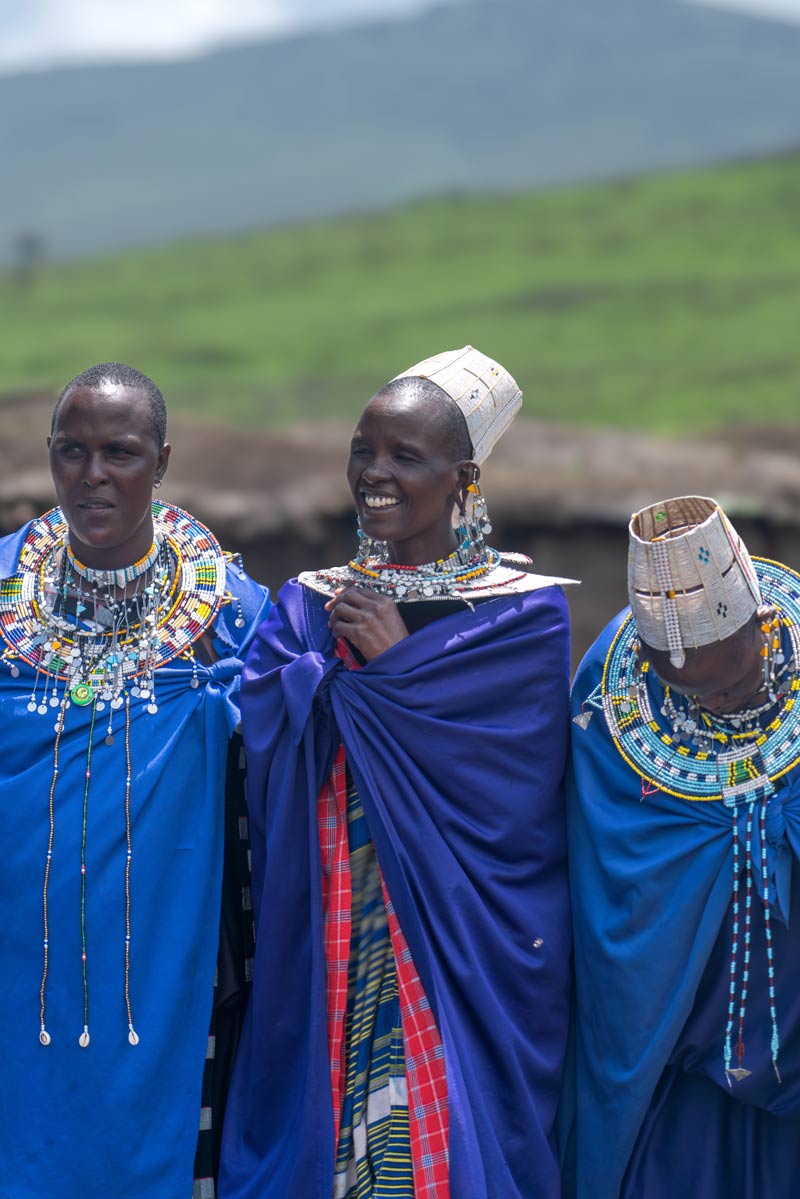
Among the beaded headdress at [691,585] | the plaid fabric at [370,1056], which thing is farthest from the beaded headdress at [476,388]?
the plaid fabric at [370,1056]

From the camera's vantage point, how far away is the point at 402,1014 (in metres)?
3.81

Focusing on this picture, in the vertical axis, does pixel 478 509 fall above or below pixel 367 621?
above

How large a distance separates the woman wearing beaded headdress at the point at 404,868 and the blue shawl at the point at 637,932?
0.09 metres

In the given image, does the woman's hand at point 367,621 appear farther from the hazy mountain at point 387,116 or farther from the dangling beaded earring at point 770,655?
the hazy mountain at point 387,116

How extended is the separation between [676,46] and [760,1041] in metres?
96.3

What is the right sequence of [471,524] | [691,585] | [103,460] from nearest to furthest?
1. [691,585]
2. [103,460]
3. [471,524]

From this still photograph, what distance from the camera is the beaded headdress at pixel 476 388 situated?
162 inches

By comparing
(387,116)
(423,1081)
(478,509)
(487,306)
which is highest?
(387,116)

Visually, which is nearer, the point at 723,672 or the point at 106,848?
the point at 723,672

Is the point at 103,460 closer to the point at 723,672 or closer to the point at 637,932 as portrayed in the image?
the point at 723,672

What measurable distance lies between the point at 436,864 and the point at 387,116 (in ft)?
276

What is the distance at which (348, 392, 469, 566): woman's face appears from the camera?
3.97 meters

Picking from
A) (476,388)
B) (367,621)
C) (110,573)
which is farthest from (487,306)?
(367,621)

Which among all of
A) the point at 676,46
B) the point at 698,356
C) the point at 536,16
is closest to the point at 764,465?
Answer: the point at 698,356
